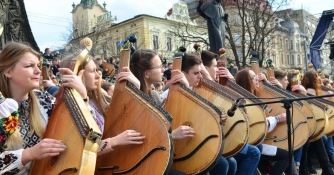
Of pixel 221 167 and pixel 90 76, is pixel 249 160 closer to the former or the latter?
pixel 221 167

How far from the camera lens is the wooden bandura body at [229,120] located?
3756 millimetres

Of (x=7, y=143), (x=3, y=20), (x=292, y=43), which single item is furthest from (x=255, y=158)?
(x=292, y=43)

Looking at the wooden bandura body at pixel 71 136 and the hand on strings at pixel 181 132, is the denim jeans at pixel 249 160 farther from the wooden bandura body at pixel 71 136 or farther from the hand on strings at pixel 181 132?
the wooden bandura body at pixel 71 136

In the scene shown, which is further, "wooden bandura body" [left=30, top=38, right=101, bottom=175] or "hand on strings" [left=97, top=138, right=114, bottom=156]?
"hand on strings" [left=97, top=138, right=114, bottom=156]

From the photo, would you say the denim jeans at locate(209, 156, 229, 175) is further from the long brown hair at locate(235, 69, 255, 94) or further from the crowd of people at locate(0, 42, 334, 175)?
the long brown hair at locate(235, 69, 255, 94)

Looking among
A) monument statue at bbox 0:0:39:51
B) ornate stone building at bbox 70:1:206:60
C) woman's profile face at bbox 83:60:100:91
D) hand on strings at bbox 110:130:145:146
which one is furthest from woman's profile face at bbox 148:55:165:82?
ornate stone building at bbox 70:1:206:60

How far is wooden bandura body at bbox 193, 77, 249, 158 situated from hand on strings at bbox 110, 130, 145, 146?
1.40 m

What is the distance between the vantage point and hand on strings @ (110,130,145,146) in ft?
8.52

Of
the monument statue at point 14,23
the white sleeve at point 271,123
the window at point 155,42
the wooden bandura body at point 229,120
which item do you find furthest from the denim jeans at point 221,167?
the window at point 155,42

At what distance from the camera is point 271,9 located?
26.1m

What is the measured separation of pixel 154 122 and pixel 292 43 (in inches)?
2533

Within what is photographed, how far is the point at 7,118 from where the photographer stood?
2215 mm

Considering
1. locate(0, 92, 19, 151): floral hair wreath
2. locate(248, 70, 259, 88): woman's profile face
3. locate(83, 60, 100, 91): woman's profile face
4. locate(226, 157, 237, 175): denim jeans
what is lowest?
locate(226, 157, 237, 175): denim jeans

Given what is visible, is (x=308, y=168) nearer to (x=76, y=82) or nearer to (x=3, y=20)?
(x=76, y=82)
